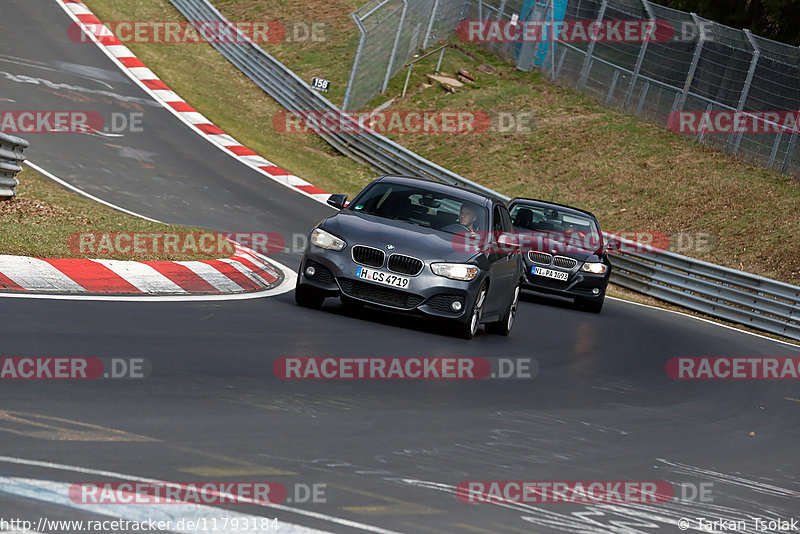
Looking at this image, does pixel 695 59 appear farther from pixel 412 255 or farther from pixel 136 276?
pixel 136 276

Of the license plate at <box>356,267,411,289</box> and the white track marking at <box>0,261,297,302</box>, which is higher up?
the license plate at <box>356,267,411,289</box>

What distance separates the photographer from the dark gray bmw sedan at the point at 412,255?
36.3 feet

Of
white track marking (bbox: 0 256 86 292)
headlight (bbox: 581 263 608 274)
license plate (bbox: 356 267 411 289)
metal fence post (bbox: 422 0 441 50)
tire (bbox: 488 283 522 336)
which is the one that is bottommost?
headlight (bbox: 581 263 608 274)

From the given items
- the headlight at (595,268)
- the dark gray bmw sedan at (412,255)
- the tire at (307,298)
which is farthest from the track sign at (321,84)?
the tire at (307,298)

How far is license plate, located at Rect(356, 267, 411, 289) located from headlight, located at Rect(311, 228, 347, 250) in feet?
1.26

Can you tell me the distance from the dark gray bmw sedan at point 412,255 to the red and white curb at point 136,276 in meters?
1.14

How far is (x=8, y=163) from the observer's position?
575 inches

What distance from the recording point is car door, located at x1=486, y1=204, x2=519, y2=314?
1204cm

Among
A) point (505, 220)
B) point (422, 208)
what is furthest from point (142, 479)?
point (505, 220)

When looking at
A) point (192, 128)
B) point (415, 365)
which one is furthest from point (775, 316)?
point (192, 128)

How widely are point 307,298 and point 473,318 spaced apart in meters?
1.68

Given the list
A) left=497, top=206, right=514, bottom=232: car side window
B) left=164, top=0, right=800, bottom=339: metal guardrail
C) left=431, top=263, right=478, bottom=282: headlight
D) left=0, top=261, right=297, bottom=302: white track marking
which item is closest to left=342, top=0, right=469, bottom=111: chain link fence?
left=164, top=0, right=800, bottom=339: metal guardrail

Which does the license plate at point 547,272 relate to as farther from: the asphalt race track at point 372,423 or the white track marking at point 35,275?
the white track marking at point 35,275

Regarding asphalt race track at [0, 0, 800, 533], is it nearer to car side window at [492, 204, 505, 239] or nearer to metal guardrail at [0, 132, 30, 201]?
car side window at [492, 204, 505, 239]
